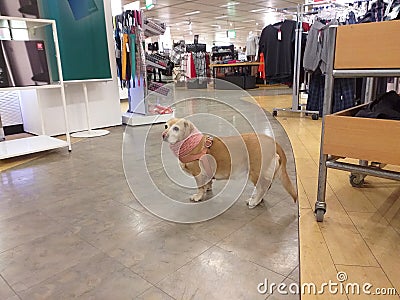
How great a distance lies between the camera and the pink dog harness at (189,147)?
58.1 inches

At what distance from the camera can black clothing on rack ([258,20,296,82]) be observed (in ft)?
13.4

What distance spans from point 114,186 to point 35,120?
6.65 ft

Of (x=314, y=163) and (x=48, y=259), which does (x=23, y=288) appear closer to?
(x=48, y=259)

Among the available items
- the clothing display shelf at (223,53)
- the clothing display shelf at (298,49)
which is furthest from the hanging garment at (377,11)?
the clothing display shelf at (223,53)

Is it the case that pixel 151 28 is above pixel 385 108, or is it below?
above

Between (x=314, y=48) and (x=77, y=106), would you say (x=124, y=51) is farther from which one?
(x=314, y=48)

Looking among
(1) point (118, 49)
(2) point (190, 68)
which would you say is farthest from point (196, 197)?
(2) point (190, 68)

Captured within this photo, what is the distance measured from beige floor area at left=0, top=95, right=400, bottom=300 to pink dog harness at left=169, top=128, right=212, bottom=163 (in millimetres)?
553

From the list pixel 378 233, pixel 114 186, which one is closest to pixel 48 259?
pixel 114 186

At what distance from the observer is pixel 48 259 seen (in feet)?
3.82

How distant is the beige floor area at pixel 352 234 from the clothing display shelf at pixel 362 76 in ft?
0.82

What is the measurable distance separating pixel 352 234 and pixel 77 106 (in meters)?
3.26

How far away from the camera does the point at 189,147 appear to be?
147 cm

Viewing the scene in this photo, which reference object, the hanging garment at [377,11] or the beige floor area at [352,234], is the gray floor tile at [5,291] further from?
the hanging garment at [377,11]
